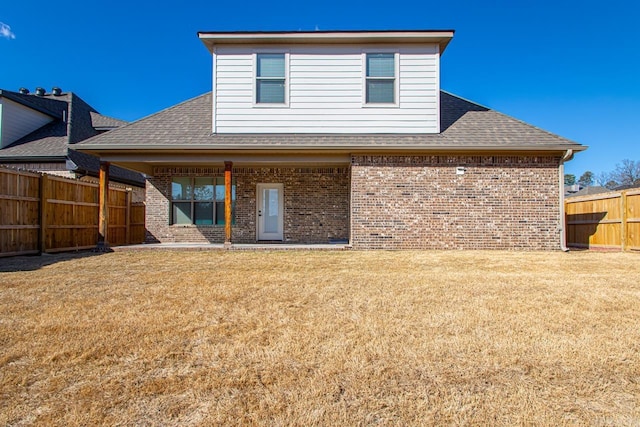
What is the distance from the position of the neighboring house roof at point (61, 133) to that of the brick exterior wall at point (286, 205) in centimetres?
418

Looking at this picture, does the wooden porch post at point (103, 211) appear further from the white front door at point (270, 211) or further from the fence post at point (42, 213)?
the white front door at point (270, 211)

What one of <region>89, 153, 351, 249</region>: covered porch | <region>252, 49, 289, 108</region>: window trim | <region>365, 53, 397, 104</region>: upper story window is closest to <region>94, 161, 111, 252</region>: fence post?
<region>89, 153, 351, 249</region>: covered porch

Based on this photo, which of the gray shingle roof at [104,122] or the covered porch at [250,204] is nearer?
the covered porch at [250,204]

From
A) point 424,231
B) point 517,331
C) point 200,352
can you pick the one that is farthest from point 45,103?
point 517,331

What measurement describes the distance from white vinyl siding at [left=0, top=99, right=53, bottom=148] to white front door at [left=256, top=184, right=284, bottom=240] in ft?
36.3

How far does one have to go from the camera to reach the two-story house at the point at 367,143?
9.44 meters

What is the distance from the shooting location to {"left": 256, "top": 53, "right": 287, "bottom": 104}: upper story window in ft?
33.5

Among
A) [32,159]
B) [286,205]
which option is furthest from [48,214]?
[32,159]

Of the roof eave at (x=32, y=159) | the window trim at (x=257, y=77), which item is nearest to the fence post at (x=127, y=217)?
the roof eave at (x=32, y=159)

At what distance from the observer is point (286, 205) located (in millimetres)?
11703

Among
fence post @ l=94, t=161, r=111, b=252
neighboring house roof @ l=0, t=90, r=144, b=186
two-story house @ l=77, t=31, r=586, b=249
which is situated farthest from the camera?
neighboring house roof @ l=0, t=90, r=144, b=186

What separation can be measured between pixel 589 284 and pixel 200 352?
5398 mm

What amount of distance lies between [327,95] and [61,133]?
12240mm

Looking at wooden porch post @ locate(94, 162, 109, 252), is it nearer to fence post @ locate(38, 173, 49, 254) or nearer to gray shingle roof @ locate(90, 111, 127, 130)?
fence post @ locate(38, 173, 49, 254)
